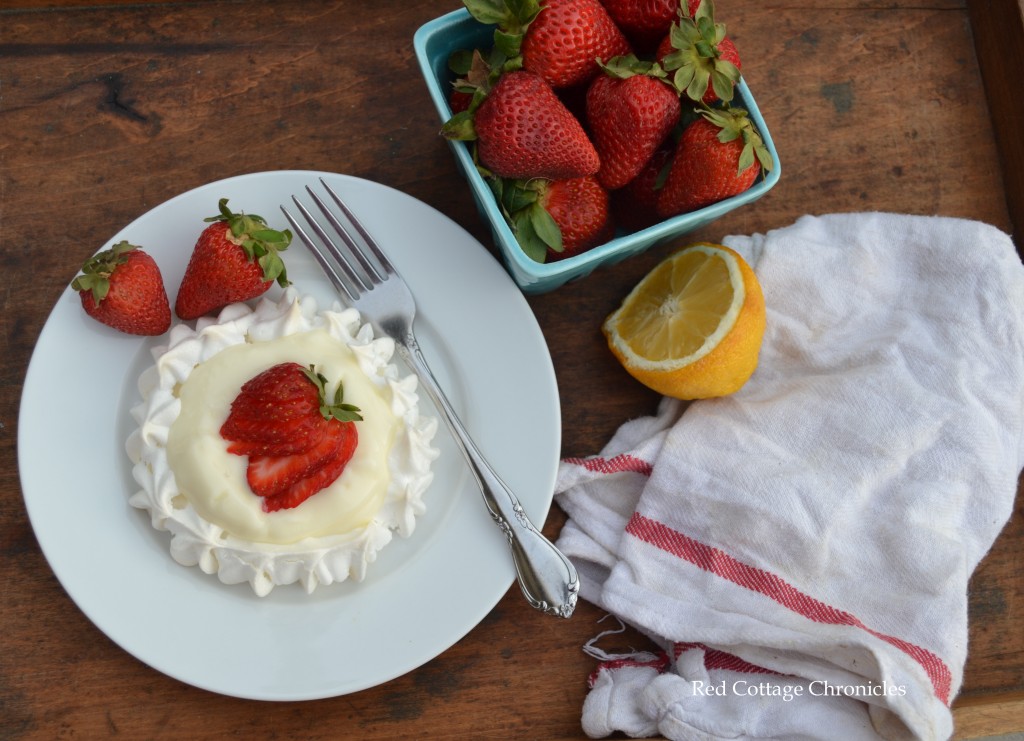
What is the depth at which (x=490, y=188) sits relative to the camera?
1.28 m

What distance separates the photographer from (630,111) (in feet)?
3.90

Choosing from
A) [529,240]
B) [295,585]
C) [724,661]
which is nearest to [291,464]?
[295,585]

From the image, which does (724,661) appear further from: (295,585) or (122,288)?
(122,288)

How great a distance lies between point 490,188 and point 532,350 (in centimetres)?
29

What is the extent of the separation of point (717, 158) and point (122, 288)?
3.08 ft

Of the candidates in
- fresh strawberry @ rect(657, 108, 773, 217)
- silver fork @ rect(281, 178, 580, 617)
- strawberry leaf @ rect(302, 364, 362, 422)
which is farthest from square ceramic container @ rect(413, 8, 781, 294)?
strawberry leaf @ rect(302, 364, 362, 422)

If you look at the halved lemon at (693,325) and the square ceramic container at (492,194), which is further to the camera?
the halved lemon at (693,325)

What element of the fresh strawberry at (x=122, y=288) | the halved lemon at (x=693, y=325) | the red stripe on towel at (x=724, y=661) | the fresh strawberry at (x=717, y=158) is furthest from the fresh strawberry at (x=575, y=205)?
the red stripe on towel at (x=724, y=661)

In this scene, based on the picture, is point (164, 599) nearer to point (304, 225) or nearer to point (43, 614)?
point (43, 614)

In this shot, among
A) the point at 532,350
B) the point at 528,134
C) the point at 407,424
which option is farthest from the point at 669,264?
the point at 407,424

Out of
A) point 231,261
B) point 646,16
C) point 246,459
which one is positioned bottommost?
point 246,459

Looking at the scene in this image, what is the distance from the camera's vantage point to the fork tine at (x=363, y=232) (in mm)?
1388

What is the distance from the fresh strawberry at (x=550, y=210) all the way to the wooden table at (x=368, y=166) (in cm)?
28

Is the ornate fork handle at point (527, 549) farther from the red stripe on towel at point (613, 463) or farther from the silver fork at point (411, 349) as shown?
the red stripe on towel at point (613, 463)
